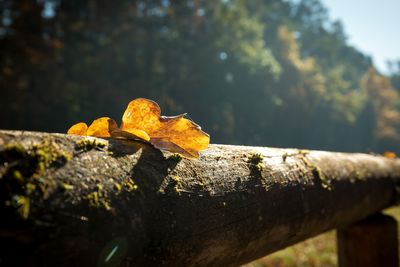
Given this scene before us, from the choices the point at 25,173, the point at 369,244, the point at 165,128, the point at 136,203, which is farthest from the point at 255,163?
the point at 369,244

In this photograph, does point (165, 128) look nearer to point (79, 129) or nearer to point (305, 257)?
point (79, 129)

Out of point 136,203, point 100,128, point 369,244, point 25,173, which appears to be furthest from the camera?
point 369,244

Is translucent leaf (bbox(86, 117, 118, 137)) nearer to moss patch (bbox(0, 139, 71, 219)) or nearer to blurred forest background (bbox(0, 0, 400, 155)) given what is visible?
moss patch (bbox(0, 139, 71, 219))

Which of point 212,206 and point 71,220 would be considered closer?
point 71,220

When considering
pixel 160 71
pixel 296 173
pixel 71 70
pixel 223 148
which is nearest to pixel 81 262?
pixel 223 148

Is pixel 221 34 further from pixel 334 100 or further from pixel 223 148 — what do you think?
pixel 223 148
